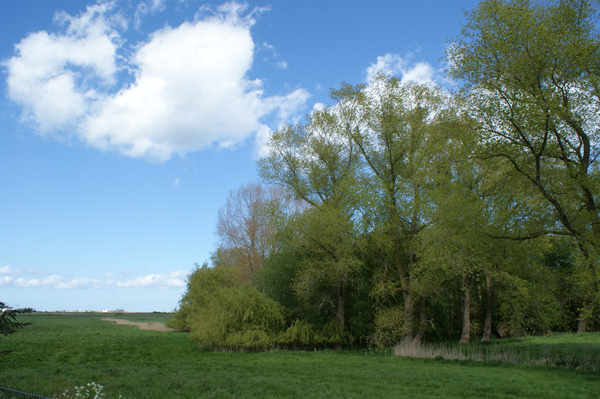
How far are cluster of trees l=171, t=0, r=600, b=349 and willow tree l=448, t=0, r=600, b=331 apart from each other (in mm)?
62

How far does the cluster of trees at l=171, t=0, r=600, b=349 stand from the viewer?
14953 millimetres

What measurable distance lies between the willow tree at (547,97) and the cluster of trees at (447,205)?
62 millimetres

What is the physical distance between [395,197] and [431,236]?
6.13 metres

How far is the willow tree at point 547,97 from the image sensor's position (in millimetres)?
14266

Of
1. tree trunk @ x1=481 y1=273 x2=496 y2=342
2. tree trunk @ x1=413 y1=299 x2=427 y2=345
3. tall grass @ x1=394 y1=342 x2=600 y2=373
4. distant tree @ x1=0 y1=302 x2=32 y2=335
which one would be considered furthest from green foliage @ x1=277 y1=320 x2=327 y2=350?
distant tree @ x1=0 y1=302 x2=32 y2=335

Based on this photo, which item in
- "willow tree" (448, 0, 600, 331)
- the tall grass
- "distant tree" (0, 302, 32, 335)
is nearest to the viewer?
"distant tree" (0, 302, 32, 335)

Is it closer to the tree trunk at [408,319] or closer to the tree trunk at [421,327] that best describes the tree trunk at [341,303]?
the tree trunk at [408,319]

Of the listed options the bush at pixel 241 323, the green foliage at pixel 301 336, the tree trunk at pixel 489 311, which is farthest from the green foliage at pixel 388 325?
the tree trunk at pixel 489 311

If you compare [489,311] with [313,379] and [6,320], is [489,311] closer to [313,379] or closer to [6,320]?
[313,379]

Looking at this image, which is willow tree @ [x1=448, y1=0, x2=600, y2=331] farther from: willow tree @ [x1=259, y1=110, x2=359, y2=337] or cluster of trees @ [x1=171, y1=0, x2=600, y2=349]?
willow tree @ [x1=259, y1=110, x2=359, y2=337]

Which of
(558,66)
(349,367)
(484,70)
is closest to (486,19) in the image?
(484,70)

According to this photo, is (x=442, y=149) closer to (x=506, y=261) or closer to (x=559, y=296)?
(x=506, y=261)

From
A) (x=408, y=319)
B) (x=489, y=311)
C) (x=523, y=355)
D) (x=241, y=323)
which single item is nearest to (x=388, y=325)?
(x=408, y=319)

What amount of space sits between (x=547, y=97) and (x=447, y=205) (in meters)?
6.68
